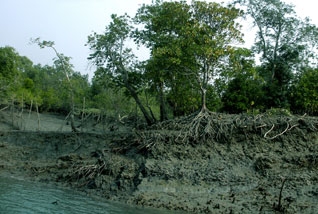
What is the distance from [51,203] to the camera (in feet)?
41.2

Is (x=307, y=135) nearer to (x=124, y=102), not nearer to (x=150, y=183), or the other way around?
(x=150, y=183)

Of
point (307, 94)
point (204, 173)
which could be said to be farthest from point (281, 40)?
point (204, 173)

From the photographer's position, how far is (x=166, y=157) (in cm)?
1512

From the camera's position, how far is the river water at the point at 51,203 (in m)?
11.8

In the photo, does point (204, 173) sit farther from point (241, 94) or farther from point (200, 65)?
point (241, 94)

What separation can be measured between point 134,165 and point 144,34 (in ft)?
38.7

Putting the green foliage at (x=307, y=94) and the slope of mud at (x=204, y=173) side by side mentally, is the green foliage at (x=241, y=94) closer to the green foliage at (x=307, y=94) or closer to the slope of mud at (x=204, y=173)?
the green foliage at (x=307, y=94)

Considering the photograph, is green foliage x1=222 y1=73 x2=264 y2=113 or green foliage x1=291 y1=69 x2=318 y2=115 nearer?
green foliage x1=291 y1=69 x2=318 y2=115

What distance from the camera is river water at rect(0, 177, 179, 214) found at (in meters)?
11.8

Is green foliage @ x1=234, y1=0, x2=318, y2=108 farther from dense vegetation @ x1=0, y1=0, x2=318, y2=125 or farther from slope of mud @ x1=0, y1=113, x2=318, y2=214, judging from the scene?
slope of mud @ x1=0, y1=113, x2=318, y2=214

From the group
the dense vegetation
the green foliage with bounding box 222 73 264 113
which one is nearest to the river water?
the dense vegetation

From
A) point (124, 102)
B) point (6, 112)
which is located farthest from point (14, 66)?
point (124, 102)

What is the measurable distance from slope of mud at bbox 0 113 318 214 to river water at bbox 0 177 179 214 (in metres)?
0.73

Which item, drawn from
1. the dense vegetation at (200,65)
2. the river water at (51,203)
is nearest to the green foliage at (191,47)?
the dense vegetation at (200,65)
